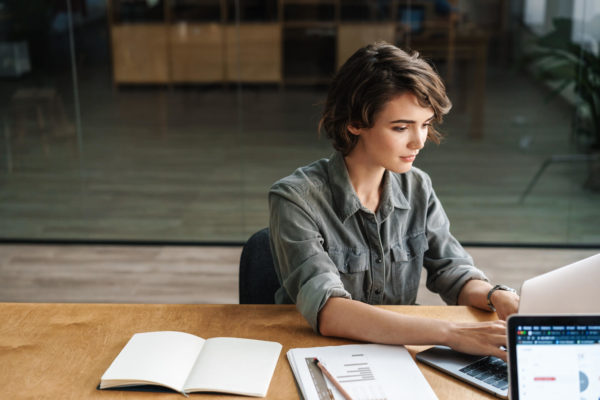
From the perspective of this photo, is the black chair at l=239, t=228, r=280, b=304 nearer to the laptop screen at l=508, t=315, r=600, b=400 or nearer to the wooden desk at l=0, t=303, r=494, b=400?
the wooden desk at l=0, t=303, r=494, b=400

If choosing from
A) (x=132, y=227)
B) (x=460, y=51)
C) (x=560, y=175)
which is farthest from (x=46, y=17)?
(x=560, y=175)

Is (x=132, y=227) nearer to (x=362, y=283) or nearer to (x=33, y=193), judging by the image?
(x=33, y=193)

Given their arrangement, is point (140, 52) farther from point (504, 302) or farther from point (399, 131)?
point (504, 302)

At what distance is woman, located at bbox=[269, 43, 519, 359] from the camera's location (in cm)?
157

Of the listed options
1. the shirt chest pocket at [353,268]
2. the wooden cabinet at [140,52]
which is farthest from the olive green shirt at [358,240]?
the wooden cabinet at [140,52]

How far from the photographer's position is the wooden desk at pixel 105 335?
4.58 ft

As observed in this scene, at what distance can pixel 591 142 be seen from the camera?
3.98 metres

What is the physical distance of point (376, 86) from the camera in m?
1.67

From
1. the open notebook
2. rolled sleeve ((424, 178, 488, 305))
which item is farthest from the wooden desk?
rolled sleeve ((424, 178, 488, 305))

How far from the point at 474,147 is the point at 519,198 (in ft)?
1.42

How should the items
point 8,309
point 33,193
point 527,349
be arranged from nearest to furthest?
point 527,349 → point 8,309 → point 33,193

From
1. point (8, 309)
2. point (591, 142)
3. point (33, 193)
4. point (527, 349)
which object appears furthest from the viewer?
point (33, 193)

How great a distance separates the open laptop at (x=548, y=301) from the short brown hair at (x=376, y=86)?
0.51 m

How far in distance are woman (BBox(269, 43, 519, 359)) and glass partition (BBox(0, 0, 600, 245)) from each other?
2136mm
